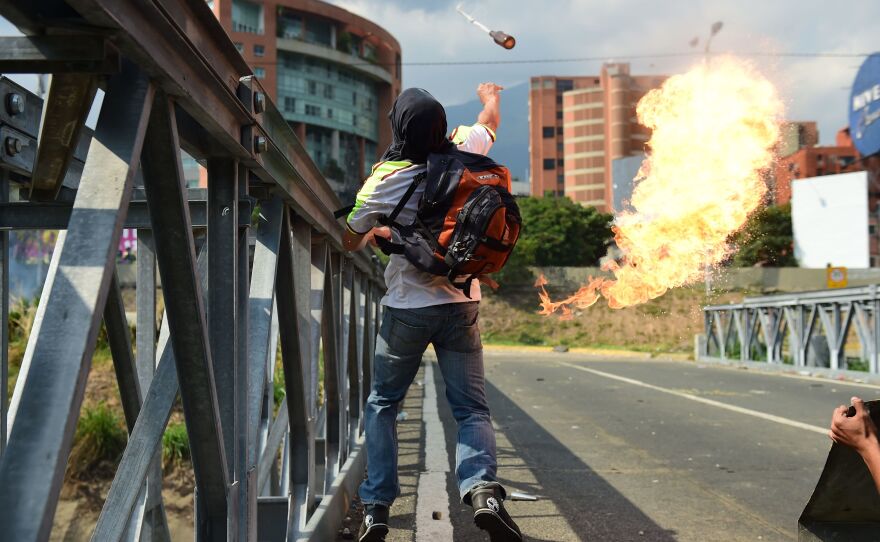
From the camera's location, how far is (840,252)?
69.1 metres

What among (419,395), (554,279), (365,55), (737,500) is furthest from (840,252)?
(737,500)

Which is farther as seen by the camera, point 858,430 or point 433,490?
point 433,490

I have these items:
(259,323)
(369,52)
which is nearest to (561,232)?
(369,52)

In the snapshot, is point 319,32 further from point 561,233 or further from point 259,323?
point 259,323

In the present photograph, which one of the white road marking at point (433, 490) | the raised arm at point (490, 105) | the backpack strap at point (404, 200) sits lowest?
the white road marking at point (433, 490)

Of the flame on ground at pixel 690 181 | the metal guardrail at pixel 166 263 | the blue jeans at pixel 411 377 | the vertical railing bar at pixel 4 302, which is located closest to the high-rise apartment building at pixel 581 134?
the flame on ground at pixel 690 181

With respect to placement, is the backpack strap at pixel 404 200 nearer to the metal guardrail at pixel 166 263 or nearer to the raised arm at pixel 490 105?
the metal guardrail at pixel 166 263

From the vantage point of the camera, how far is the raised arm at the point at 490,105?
4.16 meters

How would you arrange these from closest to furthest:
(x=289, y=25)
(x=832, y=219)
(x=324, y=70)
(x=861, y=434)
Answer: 1. (x=861, y=434)
2. (x=832, y=219)
3. (x=289, y=25)
4. (x=324, y=70)

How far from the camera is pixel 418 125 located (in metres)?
3.60

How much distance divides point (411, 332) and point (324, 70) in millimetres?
87208

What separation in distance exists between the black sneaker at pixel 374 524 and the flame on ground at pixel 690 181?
323 cm

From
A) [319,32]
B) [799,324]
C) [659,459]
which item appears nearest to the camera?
[659,459]

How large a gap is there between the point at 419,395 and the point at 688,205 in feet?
22.1
